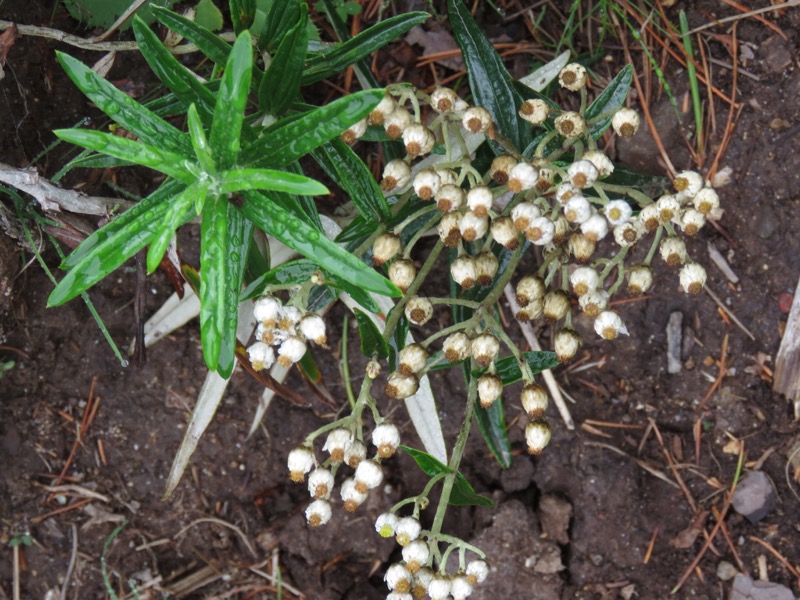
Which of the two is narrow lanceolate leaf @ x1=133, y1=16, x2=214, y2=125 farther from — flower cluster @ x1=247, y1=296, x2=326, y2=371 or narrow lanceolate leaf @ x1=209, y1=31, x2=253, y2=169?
flower cluster @ x1=247, y1=296, x2=326, y2=371

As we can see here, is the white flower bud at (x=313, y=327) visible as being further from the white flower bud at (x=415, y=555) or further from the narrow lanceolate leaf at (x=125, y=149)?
the white flower bud at (x=415, y=555)

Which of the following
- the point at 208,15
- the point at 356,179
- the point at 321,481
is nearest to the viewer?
the point at 321,481

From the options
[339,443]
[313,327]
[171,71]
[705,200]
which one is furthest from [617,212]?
[171,71]

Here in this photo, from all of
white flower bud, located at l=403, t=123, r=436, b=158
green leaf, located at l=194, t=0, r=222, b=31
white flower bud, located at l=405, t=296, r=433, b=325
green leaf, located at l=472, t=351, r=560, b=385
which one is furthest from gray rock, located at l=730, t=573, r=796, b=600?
green leaf, located at l=194, t=0, r=222, b=31

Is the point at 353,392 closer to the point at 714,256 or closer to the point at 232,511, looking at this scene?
the point at 232,511

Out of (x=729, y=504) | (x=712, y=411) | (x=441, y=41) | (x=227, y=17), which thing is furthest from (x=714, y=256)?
(x=227, y=17)

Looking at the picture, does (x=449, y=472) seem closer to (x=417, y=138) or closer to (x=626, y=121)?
(x=417, y=138)
